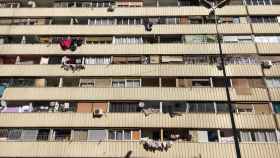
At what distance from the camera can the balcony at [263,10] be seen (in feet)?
86.7

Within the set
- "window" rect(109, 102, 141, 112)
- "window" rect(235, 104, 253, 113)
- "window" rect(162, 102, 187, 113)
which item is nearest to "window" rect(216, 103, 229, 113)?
"window" rect(235, 104, 253, 113)

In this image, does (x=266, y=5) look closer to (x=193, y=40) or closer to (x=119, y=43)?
(x=193, y=40)

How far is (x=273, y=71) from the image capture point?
23.8 m

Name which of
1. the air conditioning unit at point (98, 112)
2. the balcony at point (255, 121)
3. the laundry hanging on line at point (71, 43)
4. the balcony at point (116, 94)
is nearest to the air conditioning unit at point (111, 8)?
the laundry hanging on line at point (71, 43)

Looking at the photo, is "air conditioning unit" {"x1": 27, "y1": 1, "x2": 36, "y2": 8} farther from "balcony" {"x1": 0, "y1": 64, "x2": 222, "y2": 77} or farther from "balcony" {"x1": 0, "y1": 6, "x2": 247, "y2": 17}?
"balcony" {"x1": 0, "y1": 64, "x2": 222, "y2": 77}

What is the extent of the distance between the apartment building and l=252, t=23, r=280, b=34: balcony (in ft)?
0.25

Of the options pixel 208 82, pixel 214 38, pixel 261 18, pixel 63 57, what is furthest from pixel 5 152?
pixel 261 18

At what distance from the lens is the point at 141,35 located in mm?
26062

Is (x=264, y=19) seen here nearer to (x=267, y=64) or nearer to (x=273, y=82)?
(x=267, y=64)

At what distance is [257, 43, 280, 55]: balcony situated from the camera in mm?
24609

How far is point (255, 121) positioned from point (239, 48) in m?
5.94

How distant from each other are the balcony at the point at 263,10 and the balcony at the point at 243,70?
502 cm

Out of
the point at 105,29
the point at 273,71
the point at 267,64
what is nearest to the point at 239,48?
the point at 267,64

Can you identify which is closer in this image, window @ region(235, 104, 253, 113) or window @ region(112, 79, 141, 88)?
window @ region(235, 104, 253, 113)
